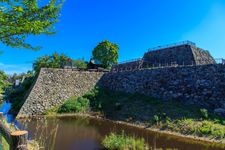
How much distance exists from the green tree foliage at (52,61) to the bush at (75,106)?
25.6 m

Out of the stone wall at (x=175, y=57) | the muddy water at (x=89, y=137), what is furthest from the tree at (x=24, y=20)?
the stone wall at (x=175, y=57)

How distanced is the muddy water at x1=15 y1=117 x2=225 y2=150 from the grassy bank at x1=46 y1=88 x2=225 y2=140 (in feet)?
6.94

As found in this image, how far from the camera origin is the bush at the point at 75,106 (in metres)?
37.7

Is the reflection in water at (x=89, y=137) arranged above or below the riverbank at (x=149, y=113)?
below

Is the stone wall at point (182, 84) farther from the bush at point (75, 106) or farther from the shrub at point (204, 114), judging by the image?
the bush at point (75, 106)

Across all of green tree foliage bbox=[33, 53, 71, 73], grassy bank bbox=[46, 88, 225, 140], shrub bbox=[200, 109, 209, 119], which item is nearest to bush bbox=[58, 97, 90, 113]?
grassy bank bbox=[46, 88, 225, 140]

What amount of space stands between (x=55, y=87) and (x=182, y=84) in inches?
711

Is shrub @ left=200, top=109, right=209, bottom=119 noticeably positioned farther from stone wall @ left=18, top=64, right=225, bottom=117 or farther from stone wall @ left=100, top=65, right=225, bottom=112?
stone wall @ left=100, top=65, right=225, bottom=112

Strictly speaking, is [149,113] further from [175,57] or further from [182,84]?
[175,57]

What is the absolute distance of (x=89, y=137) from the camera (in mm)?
23562

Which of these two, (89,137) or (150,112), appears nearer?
(89,137)

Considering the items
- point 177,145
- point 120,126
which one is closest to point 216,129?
point 177,145

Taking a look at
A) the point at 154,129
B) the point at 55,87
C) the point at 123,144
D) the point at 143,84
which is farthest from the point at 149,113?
the point at 55,87

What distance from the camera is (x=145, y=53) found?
5716cm
